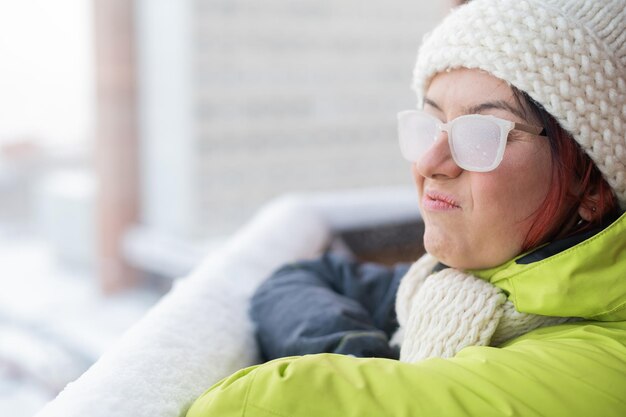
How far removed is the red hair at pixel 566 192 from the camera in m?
0.81

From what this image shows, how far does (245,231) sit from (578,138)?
825mm

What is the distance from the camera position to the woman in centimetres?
69

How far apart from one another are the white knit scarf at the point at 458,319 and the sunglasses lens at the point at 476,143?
144mm

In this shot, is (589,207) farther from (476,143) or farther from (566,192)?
(476,143)

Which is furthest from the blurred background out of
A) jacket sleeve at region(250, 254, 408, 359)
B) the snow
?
jacket sleeve at region(250, 254, 408, 359)

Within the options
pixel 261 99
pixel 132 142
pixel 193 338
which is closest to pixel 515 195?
pixel 193 338

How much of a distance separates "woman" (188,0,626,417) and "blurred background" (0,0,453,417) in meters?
2.04

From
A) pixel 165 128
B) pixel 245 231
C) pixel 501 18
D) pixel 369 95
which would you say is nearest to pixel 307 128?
pixel 369 95

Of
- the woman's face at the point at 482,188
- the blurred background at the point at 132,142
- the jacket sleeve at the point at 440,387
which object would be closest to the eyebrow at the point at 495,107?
the woman's face at the point at 482,188

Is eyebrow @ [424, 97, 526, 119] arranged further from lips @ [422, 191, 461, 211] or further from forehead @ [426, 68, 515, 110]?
lips @ [422, 191, 461, 211]

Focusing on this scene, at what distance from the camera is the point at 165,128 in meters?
3.62

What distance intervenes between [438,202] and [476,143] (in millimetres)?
92

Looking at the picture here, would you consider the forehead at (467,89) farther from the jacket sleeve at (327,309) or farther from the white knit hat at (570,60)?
the jacket sleeve at (327,309)

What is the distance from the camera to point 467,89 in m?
0.83
